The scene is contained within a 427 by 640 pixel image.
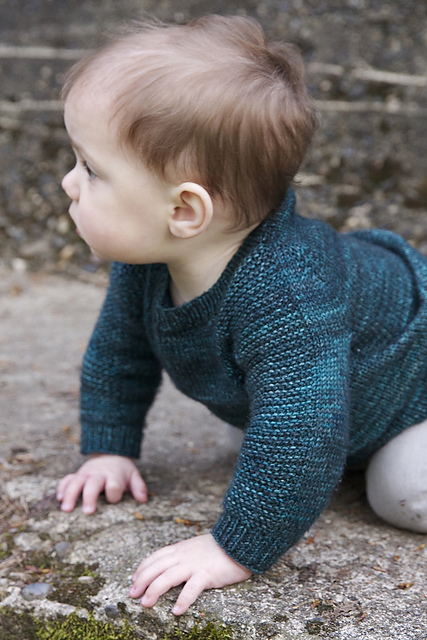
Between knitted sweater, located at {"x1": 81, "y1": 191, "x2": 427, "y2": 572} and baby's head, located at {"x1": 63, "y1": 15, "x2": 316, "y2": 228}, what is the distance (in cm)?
13

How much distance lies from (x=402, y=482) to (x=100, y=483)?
0.69 metres

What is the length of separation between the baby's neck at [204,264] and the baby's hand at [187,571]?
512mm

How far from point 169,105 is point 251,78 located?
0.17 m

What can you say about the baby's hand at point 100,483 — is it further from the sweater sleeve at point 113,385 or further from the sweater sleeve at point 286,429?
the sweater sleeve at point 286,429

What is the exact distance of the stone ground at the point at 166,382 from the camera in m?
1.36

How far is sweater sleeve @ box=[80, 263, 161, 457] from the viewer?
5.82ft

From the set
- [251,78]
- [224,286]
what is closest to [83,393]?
[224,286]

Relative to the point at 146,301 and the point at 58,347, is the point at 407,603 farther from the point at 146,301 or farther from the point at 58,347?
the point at 58,347

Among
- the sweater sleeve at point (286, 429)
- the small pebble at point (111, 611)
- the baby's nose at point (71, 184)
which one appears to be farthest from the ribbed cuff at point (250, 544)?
the baby's nose at point (71, 184)

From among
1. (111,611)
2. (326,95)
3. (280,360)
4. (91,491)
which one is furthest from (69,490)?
(326,95)

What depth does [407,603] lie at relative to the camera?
132 centimetres

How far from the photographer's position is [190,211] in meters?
1.40

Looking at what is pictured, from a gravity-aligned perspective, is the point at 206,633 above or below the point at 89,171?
below

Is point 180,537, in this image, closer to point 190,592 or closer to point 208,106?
point 190,592
